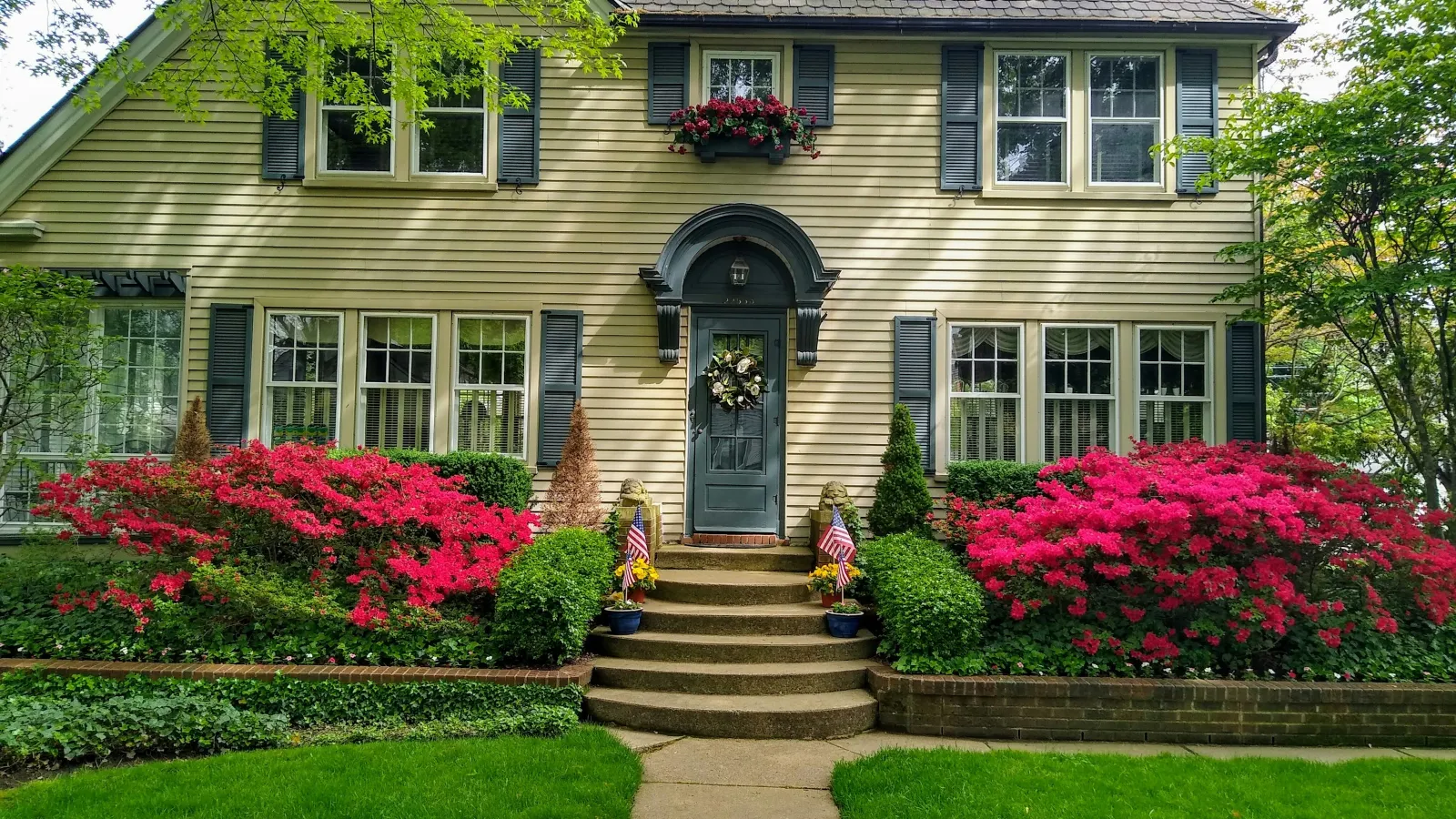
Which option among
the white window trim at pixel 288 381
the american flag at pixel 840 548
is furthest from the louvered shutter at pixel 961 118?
the white window trim at pixel 288 381

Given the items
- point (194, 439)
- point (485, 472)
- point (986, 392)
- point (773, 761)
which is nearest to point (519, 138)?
point (485, 472)

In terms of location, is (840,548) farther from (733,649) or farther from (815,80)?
(815,80)

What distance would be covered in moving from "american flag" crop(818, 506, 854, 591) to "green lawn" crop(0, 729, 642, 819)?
228cm

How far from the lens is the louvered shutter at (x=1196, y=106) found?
27.6ft

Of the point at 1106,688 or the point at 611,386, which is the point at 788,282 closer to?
the point at 611,386

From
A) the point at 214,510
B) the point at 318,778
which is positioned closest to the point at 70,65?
the point at 214,510

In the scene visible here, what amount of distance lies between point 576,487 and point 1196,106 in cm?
737

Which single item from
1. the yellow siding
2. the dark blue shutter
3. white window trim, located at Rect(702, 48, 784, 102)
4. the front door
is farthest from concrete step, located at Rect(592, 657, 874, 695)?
white window trim, located at Rect(702, 48, 784, 102)

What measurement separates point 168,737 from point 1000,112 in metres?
8.74

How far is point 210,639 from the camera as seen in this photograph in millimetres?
5812

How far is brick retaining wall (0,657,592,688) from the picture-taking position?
5355 mm

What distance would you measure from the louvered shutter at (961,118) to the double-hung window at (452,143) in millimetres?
4793

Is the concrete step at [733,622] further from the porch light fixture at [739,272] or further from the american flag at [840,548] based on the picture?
the porch light fixture at [739,272]

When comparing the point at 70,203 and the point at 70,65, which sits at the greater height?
the point at 70,65
